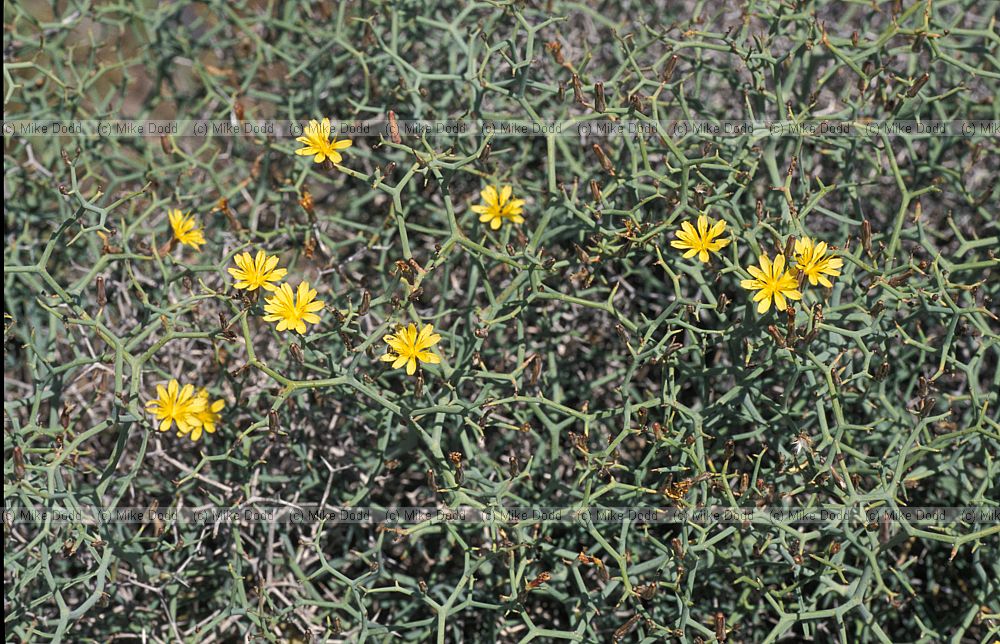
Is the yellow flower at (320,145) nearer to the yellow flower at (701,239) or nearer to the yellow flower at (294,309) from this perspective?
the yellow flower at (294,309)

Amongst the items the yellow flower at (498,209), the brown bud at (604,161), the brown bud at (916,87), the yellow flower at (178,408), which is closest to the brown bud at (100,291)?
the yellow flower at (178,408)

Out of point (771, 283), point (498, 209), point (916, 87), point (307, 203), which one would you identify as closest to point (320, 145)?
point (307, 203)

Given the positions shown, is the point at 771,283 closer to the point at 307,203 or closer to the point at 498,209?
the point at 498,209

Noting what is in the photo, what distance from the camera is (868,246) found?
1541 millimetres

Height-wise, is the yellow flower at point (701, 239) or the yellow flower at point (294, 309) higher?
the yellow flower at point (701, 239)

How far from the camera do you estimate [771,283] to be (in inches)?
56.2

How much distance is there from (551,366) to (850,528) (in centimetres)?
54

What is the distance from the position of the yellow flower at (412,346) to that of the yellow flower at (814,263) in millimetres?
544

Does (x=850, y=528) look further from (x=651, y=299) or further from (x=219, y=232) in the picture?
(x=219, y=232)

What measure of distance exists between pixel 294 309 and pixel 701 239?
0.61m

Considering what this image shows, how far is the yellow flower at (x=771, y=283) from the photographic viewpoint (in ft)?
4.63

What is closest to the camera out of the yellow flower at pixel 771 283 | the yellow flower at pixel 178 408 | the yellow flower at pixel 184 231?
the yellow flower at pixel 771 283

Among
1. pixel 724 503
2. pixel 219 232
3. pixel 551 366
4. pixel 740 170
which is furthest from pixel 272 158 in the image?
pixel 724 503

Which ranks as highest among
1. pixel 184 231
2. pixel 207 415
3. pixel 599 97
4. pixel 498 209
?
pixel 599 97
